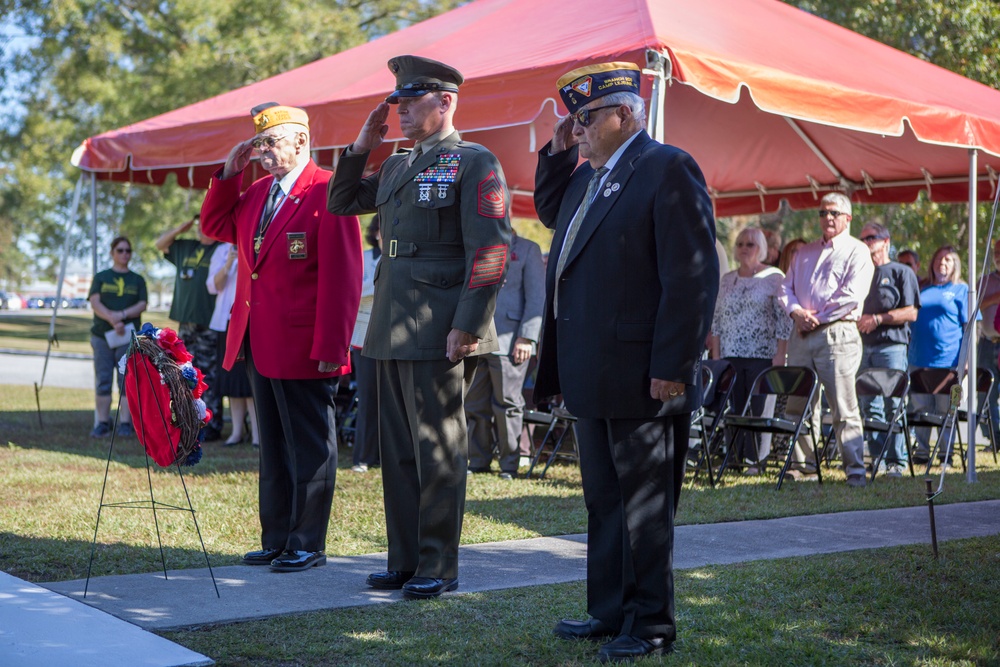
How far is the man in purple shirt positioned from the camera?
28.0 feet

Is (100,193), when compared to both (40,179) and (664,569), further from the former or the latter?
(664,569)

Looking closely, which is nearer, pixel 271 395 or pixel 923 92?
pixel 271 395

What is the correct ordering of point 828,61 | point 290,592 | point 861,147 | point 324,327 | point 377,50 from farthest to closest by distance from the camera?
point 861,147 → point 377,50 → point 828,61 → point 324,327 → point 290,592

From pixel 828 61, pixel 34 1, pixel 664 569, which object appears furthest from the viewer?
Answer: pixel 34 1

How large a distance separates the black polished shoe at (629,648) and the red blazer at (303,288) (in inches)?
76.6

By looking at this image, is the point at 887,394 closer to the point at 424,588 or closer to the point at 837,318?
the point at 837,318

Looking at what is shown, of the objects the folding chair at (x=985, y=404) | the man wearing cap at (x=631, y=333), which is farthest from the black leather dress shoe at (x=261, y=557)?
the folding chair at (x=985, y=404)

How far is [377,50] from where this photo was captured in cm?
1069

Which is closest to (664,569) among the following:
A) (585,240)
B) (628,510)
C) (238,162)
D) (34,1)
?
(628,510)

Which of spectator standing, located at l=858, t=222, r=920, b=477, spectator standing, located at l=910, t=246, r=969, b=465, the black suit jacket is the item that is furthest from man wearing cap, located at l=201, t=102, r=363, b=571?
spectator standing, located at l=910, t=246, r=969, b=465

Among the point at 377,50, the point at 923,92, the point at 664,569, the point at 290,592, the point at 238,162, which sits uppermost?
the point at 377,50

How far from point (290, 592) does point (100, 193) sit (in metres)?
26.8

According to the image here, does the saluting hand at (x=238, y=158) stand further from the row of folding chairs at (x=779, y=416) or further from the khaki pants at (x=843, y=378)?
the khaki pants at (x=843, y=378)

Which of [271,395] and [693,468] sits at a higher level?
[271,395]
